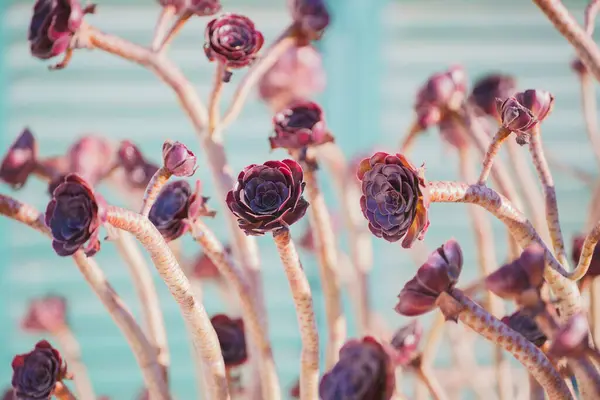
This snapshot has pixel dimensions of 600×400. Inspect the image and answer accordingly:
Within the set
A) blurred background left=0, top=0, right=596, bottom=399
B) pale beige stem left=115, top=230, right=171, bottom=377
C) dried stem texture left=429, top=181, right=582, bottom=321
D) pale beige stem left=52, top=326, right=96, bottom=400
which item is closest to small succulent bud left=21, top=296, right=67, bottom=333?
pale beige stem left=52, top=326, right=96, bottom=400

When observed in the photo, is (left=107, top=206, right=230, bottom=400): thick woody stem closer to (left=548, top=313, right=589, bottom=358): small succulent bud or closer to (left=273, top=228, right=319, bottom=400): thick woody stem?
(left=273, top=228, right=319, bottom=400): thick woody stem

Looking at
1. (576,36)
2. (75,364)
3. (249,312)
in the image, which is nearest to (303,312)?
(249,312)

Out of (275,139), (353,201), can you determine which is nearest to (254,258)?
(275,139)

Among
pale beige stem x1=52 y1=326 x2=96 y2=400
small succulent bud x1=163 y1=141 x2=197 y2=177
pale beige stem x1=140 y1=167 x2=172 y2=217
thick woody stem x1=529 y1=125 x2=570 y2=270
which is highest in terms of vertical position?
small succulent bud x1=163 y1=141 x2=197 y2=177

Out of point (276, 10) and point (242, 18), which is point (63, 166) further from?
point (276, 10)

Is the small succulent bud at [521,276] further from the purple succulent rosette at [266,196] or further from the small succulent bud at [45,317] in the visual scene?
the small succulent bud at [45,317]

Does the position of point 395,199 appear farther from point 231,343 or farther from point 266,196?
point 231,343
